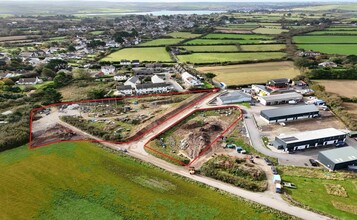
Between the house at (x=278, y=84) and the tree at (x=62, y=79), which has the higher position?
the house at (x=278, y=84)

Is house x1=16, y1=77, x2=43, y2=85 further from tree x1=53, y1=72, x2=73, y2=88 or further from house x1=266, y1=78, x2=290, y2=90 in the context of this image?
house x1=266, y1=78, x2=290, y2=90

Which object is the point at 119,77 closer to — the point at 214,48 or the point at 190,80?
the point at 190,80

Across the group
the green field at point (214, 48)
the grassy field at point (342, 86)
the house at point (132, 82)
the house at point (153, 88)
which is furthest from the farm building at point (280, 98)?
the green field at point (214, 48)

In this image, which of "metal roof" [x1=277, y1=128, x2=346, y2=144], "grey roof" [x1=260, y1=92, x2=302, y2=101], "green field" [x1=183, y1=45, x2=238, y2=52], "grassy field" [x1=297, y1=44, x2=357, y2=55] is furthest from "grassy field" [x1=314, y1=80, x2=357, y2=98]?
"green field" [x1=183, y1=45, x2=238, y2=52]

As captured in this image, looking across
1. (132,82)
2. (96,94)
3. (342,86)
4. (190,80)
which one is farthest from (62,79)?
(342,86)

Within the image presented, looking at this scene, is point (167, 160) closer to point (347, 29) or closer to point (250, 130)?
point (250, 130)

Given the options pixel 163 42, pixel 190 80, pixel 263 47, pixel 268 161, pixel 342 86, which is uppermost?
pixel 263 47

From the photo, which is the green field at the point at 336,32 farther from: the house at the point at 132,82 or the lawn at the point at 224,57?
the house at the point at 132,82
